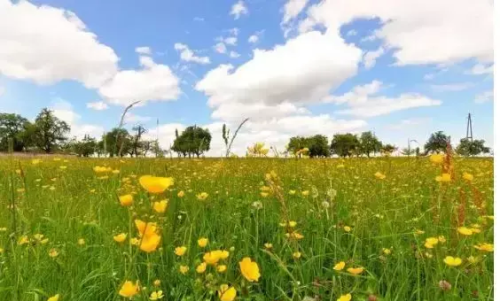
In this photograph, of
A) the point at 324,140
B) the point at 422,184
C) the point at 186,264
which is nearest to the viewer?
the point at 186,264

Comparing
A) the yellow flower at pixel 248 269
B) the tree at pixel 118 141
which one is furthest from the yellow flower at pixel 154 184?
the tree at pixel 118 141

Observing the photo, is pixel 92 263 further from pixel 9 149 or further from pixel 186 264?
pixel 9 149

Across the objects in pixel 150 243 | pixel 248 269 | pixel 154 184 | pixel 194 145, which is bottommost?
pixel 248 269

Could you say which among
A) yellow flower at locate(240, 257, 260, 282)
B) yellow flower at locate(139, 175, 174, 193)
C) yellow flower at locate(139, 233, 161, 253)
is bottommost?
yellow flower at locate(240, 257, 260, 282)

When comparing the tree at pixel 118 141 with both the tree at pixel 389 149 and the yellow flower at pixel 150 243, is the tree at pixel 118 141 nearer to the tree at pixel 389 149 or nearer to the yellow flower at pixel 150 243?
the yellow flower at pixel 150 243

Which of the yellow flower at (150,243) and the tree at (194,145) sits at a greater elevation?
the tree at (194,145)

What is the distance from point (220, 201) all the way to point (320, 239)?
4.47 feet

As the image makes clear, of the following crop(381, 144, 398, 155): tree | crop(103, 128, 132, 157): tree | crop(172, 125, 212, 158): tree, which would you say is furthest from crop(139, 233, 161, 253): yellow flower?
crop(381, 144, 398, 155): tree

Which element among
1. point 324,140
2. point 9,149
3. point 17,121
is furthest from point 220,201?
point 17,121

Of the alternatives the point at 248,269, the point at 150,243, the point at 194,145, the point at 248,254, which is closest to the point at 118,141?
the point at 194,145

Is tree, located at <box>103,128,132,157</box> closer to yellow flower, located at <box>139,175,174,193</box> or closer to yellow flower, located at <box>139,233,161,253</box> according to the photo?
yellow flower, located at <box>139,233,161,253</box>

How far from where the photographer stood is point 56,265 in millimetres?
2082

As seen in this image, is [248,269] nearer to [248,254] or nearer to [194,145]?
[248,254]

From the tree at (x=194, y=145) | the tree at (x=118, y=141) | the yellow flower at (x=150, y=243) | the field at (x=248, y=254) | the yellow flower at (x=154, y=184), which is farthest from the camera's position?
the tree at (x=194, y=145)
